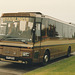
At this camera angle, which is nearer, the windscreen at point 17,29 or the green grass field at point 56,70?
the green grass field at point 56,70

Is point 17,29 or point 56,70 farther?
point 17,29

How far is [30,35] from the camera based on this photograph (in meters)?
10.7

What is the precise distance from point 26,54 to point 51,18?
3896mm

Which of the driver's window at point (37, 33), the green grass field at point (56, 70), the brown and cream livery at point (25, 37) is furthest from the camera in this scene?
the driver's window at point (37, 33)

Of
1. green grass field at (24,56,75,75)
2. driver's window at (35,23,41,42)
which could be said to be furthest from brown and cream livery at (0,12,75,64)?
green grass field at (24,56,75,75)

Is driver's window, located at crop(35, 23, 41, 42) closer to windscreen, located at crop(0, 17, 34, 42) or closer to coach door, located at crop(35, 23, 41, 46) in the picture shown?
coach door, located at crop(35, 23, 41, 46)

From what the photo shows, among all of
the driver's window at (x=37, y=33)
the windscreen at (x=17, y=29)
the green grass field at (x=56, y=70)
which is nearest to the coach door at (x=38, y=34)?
the driver's window at (x=37, y=33)

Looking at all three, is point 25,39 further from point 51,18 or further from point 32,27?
point 51,18

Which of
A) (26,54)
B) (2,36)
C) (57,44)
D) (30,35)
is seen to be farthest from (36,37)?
(57,44)

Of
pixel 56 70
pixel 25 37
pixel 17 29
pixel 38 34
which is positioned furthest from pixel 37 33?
pixel 56 70

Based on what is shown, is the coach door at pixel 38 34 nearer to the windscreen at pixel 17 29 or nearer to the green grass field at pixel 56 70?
the windscreen at pixel 17 29

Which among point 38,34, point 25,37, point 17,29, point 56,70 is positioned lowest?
point 56,70

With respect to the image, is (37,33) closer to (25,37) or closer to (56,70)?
(25,37)

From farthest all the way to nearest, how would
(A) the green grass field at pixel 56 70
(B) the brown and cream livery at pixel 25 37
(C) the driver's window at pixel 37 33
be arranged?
(C) the driver's window at pixel 37 33 < (B) the brown and cream livery at pixel 25 37 < (A) the green grass field at pixel 56 70
